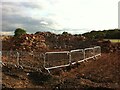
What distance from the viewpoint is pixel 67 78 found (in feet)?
58.8

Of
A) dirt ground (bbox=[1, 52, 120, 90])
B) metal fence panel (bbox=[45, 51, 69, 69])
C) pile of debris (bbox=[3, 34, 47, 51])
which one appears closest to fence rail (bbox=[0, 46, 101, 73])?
metal fence panel (bbox=[45, 51, 69, 69])

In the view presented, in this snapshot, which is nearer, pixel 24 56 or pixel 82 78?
pixel 82 78

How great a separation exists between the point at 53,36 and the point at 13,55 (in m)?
15.7

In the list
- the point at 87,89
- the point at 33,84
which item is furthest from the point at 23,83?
the point at 87,89

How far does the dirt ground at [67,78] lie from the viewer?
1571 centimetres

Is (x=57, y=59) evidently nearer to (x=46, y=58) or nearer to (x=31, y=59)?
(x=46, y=58)

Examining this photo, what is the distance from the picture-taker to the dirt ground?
15711mm

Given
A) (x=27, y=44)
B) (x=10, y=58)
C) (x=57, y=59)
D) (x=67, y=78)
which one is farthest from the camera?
(x=27, y=44)

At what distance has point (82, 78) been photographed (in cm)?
1781

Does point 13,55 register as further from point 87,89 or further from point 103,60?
point 87,89

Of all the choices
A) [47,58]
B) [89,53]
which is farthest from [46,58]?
[89,53]

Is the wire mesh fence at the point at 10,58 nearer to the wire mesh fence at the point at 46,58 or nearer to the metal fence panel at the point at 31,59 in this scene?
the wire mesh fence at the point at 46,58

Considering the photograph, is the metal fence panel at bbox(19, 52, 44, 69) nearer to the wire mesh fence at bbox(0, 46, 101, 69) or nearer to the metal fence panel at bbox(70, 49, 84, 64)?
the wire mesh fence at bbox(0, 46, 101, 69)

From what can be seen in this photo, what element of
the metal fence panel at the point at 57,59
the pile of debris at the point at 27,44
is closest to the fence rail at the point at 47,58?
the metal fence panel at the point at 57,59
